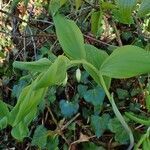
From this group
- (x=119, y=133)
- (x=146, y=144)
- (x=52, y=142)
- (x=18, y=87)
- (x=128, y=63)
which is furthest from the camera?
(x=18, y=87)

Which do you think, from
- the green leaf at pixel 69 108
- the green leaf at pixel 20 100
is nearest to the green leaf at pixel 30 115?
the green leaf at pixel 20 100

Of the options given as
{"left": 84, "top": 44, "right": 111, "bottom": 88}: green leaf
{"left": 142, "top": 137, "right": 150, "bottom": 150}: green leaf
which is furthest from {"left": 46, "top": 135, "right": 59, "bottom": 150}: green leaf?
{"left": 84, "top": 44, "right": 111, "bottom": 88}: green leaf

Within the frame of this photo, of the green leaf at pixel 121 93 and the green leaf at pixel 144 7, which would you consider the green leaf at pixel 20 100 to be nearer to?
the green leaf at pixel 144 7

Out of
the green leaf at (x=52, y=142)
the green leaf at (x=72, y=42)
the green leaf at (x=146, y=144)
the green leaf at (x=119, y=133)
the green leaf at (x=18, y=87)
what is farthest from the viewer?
the green leaf at (x=18, y=87)

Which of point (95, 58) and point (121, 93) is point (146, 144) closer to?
point (95, 58)

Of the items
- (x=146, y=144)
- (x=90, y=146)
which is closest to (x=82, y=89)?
(x=90, y=146)

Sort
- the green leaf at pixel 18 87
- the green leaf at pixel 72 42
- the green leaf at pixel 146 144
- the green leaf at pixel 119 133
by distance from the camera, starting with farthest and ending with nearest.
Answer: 1. the green leaf at pixel 18 87
2. the green leaf at pixel 119 133
3. the green leaf at pixel 146 144
4. the green leaf at pixel 72 42

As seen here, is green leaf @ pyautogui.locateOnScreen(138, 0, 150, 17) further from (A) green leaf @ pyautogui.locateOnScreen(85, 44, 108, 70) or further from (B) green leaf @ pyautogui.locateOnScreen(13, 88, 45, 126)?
(B) green leaf @ pyautogui.locateOnScreen(13, 88, 45, 126)
